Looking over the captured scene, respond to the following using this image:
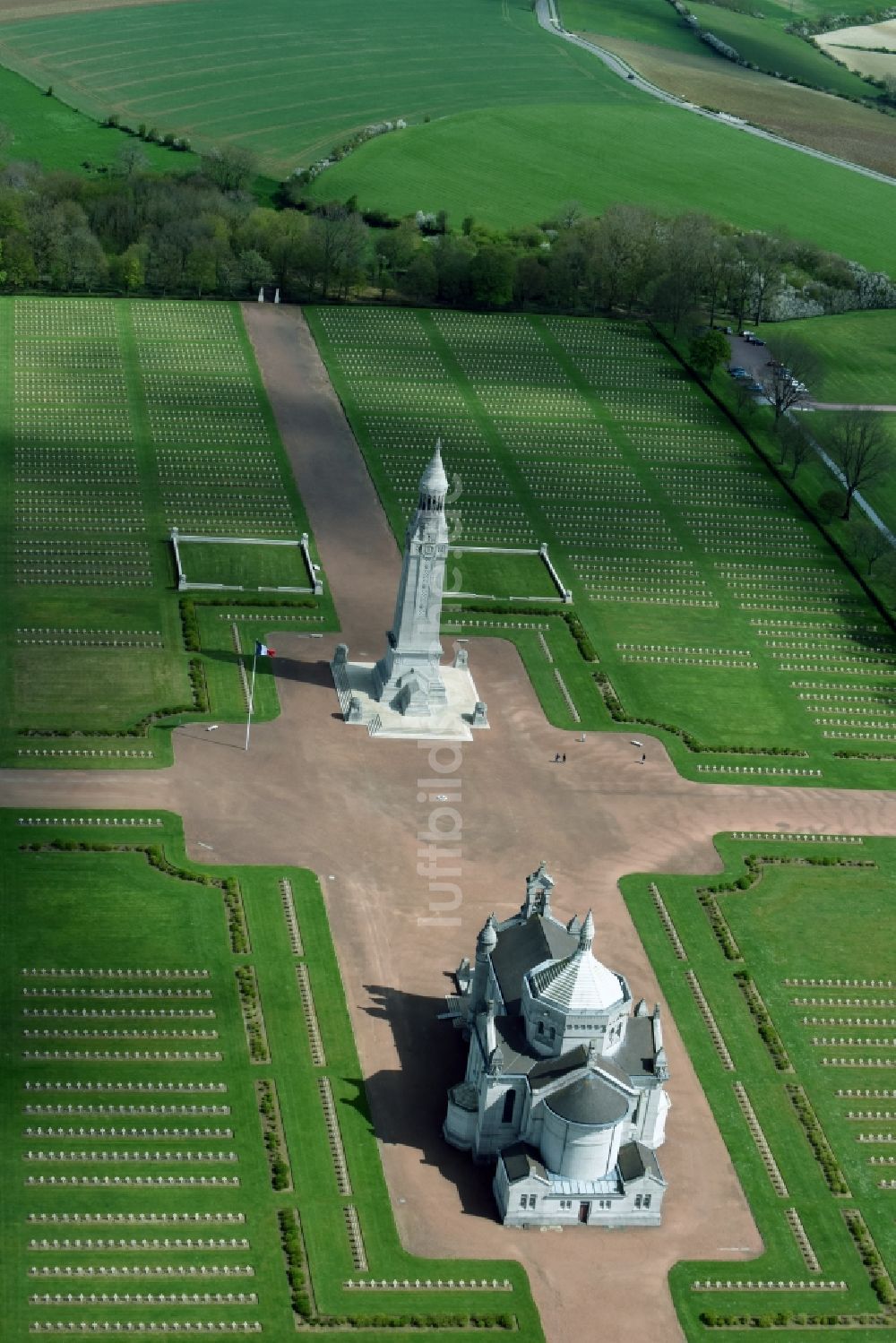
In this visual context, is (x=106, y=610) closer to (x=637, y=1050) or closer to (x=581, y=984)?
(x=637, y=1050)

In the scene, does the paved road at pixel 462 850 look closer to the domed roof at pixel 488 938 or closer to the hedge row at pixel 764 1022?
the hedge row at pixel 764 1022

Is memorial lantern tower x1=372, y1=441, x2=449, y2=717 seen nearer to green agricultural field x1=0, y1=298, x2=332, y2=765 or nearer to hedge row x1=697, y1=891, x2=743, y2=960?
green agricultural field x1=0, y1=298, x2=332, y2=765

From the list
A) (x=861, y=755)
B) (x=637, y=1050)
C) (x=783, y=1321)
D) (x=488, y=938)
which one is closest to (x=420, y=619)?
(x=861, y=755)

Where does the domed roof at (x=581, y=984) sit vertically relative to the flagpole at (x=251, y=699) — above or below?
above

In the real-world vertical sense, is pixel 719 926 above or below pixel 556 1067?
below

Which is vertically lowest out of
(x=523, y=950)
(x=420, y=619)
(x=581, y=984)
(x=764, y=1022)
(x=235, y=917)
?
(x=235, y=917)

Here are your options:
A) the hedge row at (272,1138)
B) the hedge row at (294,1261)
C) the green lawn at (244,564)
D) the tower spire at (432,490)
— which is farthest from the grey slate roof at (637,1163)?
the green lawn at (244,564)
